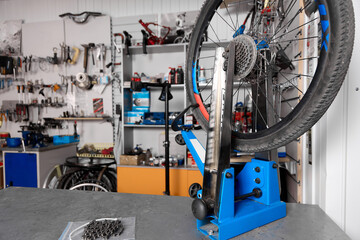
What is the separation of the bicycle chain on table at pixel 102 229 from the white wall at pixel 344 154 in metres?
0.77

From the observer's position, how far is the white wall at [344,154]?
2.29 ft

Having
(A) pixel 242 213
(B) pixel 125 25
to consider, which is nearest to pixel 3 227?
(A) pixel 242 213

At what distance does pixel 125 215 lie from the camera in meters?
0.77

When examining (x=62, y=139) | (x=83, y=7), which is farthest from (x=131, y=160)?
(x=83, y=7)

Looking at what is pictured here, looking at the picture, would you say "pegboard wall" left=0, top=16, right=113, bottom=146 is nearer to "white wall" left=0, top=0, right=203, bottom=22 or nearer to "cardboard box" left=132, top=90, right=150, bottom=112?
"white wall" left=0, top=0, right=203, bottom=22

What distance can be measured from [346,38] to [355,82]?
26 cm

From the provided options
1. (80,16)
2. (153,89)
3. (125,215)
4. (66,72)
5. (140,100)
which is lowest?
(125,215)

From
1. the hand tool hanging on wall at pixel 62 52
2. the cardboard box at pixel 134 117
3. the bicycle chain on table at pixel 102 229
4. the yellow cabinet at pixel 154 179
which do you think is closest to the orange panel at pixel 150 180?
the yellow cabinet at pixel 154 179

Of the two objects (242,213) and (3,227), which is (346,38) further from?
(3,227)

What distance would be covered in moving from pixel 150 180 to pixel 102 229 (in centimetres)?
165

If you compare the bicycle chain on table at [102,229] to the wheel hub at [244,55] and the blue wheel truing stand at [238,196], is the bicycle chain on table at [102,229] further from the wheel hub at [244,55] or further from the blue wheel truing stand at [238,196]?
the wheel hub at [244,55]

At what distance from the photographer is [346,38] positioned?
1.71 ft

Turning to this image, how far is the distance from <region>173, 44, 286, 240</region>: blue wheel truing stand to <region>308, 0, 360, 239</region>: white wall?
8.8 inches

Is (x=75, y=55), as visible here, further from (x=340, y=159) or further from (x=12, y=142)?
(x=340, y=159)
